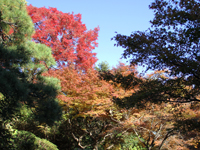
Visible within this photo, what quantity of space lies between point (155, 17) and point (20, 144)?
5.41m

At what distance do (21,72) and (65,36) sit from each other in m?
4.15

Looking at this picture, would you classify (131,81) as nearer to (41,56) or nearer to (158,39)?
(158,39)

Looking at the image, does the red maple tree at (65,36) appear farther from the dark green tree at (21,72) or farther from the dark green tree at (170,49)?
the dark green tree at (170,49)

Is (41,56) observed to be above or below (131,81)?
above

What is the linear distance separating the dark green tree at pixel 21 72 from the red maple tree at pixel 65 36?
2460mm

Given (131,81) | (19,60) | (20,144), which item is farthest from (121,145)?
(19,60)

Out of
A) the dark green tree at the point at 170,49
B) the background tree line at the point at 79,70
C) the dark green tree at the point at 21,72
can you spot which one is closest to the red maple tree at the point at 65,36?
the background tree line at the point at 79,70

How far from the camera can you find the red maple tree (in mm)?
8289

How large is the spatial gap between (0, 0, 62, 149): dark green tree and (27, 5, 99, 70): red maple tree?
2.46 meters

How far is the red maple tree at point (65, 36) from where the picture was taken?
27.2ft

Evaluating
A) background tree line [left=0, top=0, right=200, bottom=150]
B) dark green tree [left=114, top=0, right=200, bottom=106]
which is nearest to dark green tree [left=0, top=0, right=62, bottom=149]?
background tree line [left=0, top=0, right=200, bottom=150]

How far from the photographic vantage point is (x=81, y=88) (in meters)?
7.10

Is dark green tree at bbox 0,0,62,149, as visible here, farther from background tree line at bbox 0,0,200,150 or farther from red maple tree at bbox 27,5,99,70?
red maple tree at bbox 27,5,99,70

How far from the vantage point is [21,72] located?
5.06 m
